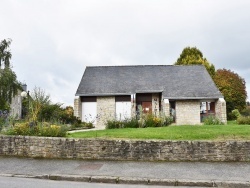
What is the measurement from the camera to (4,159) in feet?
30.2

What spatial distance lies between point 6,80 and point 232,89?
90.4 ft

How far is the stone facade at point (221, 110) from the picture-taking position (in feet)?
73.3

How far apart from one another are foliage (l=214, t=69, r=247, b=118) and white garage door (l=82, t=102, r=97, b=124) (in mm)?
18114

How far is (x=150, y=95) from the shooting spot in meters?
25.3

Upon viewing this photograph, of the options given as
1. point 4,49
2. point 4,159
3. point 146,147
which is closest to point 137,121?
point 146,147

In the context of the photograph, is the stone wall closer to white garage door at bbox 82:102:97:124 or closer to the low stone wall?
white garage door at bbox 82:102:97:124

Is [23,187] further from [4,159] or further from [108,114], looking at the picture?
[108,114]

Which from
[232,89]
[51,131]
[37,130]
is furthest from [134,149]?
[232,89]

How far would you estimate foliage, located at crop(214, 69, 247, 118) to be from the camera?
33719 millimetres

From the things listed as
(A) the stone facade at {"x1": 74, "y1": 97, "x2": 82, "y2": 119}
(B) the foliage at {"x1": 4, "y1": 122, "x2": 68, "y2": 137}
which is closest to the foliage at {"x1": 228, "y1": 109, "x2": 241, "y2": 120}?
→ (A) the stone facade at {"x1": 74, "y1": 97, "x2": 82, "y2": 119}

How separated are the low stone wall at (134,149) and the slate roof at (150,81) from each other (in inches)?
584

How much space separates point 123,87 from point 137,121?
10.1m

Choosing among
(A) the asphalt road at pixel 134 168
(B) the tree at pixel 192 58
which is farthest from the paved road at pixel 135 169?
(B) the tree at pixel 192 58

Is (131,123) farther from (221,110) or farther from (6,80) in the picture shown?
(6,80)
